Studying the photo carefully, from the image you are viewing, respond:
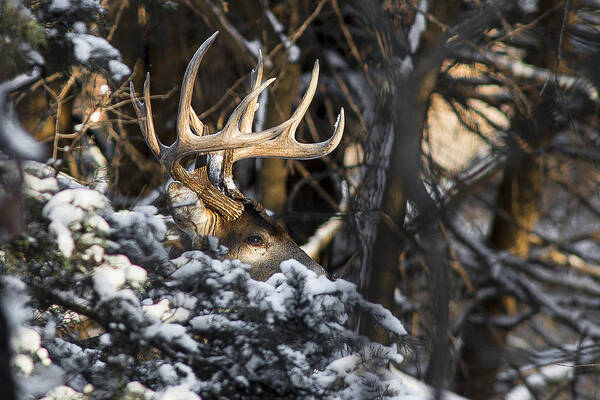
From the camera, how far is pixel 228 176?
408cm

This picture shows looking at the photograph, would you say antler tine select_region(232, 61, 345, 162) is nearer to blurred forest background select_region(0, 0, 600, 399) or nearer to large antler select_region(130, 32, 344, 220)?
large antler select_region(130, 32, 344, 220)

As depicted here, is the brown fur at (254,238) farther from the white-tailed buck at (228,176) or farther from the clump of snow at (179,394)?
the clump of snow at (179,394)

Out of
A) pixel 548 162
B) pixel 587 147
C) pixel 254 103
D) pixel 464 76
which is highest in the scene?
pixel 548 162

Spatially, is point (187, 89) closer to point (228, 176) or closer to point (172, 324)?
point (228, 176)

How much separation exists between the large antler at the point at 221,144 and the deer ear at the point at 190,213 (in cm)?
5

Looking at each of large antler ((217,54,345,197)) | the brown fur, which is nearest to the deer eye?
the brown fur

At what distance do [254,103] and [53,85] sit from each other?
1.65 m

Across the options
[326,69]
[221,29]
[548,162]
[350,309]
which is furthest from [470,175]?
[350,309]

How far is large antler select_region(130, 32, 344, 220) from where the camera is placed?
3.53 meters

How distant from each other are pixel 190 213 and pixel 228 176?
1.10 feet

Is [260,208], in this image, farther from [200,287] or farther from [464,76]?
[464,76]

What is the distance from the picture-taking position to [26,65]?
3078 millimetres

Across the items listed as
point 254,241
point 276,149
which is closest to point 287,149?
point 276,149

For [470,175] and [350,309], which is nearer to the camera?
[350,309]
